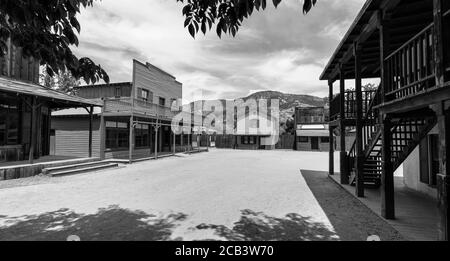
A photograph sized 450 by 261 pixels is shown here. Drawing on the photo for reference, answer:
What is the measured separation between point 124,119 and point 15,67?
6.96m

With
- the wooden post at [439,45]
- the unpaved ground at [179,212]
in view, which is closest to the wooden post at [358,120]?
the unpaved ground at [179,212]

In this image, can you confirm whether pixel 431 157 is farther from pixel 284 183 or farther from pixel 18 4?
pixel 18 4

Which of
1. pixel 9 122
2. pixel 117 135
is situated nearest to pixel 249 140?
pixel 117 135

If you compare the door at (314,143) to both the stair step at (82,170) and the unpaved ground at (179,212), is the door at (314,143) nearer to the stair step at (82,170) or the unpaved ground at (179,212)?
the unpaved ground at (179,212)

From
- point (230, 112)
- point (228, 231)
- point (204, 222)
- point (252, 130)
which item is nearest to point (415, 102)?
point (228, 231)

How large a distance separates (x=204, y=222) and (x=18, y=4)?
4784 millimetres

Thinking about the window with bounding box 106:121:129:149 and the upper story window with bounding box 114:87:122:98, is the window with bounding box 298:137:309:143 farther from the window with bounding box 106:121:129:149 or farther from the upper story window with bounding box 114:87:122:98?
the upper story window with bounding box 114:87:122:98

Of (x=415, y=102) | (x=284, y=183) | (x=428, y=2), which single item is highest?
(x=428, y=2)

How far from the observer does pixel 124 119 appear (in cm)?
1873

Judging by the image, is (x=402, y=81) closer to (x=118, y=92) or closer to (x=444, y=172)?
(x=444, y=172)

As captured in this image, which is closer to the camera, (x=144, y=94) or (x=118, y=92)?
(x=118, y=92)

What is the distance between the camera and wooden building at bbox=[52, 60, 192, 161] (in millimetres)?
16875

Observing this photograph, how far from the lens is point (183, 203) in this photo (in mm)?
7211
